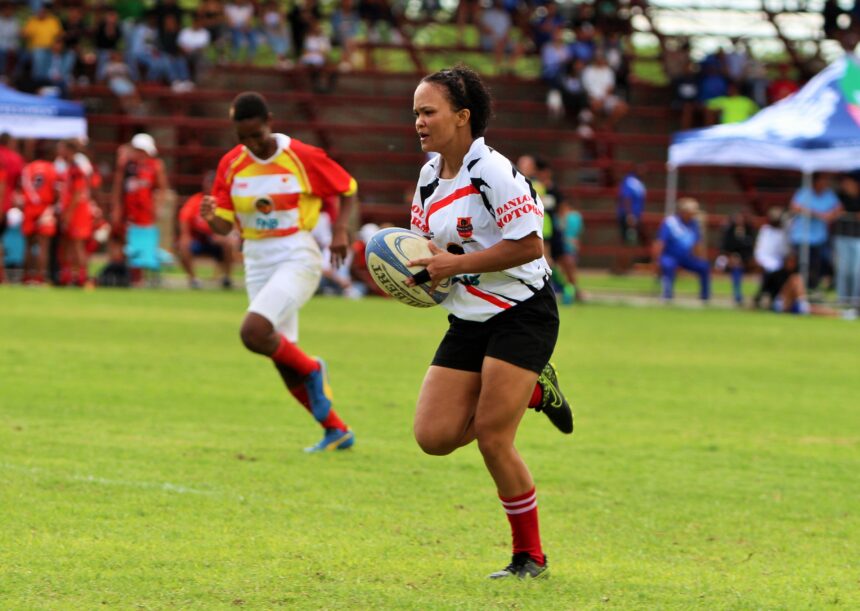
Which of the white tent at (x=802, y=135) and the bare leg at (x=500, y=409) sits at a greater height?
the bare leg at (x=500, y=409)

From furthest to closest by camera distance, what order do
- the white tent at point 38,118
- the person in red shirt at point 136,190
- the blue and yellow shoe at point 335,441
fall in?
the white tent at point 38,118, the person in red shirt at point 136,190, the blue and yellow shoe at point 335,441

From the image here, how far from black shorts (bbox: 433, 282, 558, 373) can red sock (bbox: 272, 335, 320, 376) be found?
3.28 m

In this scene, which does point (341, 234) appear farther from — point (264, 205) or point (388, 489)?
point (388, 489)

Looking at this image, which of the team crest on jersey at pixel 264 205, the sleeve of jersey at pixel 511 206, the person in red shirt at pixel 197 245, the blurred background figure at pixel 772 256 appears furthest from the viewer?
the blurred background figure at pixel 772 256

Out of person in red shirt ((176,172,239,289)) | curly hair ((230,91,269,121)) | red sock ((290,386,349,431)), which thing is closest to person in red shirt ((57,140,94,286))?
person in red shirt ((176,172,239,289))

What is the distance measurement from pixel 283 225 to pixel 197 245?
15985 mm

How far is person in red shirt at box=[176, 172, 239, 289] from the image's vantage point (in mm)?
24875

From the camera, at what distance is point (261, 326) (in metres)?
9.37

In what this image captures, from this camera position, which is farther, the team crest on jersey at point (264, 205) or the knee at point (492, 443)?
the team crest on jersey at point (264, 205)

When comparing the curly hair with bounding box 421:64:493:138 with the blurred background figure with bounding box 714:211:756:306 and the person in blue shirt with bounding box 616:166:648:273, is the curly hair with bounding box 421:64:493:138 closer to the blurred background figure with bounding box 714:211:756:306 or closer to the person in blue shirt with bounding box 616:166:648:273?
the blurred background figure with bounding box 714:211:756:306

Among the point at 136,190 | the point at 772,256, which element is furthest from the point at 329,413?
the point at 772,256

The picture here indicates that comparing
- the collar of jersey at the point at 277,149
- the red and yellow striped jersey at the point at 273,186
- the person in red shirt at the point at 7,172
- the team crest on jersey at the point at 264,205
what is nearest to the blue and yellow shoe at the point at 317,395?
the red and yellow striped jersey at the point at 273,186

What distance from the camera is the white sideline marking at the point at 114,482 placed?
797 cm

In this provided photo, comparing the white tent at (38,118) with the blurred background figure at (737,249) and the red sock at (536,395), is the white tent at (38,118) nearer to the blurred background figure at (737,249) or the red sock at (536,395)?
the blurred background figure at (737,249)
